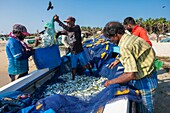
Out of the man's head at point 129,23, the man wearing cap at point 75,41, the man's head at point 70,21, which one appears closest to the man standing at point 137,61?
the man wearing cap at point 75,41

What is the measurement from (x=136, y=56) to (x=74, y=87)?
2104mm

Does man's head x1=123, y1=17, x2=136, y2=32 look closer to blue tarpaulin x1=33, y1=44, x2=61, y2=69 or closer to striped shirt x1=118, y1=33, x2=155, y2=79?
blue tarpaulin x1=33, y1=44, x2=61, y2=69

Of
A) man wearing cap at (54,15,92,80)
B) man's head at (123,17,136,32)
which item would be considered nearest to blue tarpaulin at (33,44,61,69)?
man wearing cap at (54,15,92,80)

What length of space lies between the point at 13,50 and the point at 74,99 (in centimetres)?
170

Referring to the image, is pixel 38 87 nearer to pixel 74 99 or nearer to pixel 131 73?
pixel 74 99

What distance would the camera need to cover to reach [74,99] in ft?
9.02

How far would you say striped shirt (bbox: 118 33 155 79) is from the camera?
2344mm

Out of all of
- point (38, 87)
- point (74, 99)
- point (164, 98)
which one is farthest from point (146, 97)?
point (164, 98)

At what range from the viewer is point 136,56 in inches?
95.3

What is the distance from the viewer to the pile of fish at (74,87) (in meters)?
3.76

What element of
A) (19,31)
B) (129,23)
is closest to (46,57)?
(19,31)

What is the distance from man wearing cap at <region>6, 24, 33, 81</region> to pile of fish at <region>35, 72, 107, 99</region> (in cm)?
64

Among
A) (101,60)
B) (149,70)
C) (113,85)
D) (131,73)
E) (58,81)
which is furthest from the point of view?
(101,60)

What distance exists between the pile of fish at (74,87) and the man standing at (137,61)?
3.51 feet
